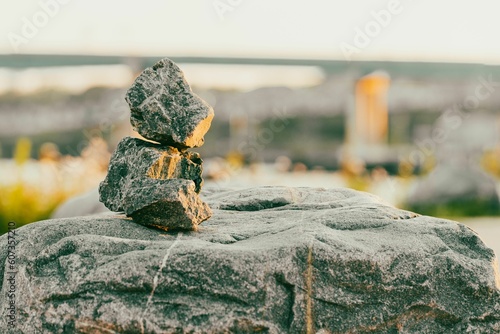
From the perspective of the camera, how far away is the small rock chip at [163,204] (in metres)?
3.79

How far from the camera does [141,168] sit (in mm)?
3996

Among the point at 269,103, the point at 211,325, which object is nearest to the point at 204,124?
the point at 211,325

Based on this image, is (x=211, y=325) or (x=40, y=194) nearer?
(x=211, y=325)

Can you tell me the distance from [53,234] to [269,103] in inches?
561

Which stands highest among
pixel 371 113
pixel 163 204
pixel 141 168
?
pixel 141 168

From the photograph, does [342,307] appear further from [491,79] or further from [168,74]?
[491,79]

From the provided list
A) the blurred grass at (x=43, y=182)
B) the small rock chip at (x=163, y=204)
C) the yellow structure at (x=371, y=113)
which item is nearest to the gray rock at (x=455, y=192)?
the yellow structure at (x=371, y=113)

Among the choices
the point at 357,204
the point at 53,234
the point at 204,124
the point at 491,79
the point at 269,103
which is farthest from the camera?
the point at 269,103

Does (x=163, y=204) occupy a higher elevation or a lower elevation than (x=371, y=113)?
higher

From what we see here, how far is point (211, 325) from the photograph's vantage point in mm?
3377

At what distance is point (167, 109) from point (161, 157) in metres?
0.30

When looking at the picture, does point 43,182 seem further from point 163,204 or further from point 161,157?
point 163,204

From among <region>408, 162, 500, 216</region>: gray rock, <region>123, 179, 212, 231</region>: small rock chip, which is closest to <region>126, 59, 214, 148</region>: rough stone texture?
<region>123, 179, 212, 231</region>: small rock chip

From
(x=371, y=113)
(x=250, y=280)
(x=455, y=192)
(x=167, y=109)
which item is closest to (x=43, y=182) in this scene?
(x=167, y=109)
